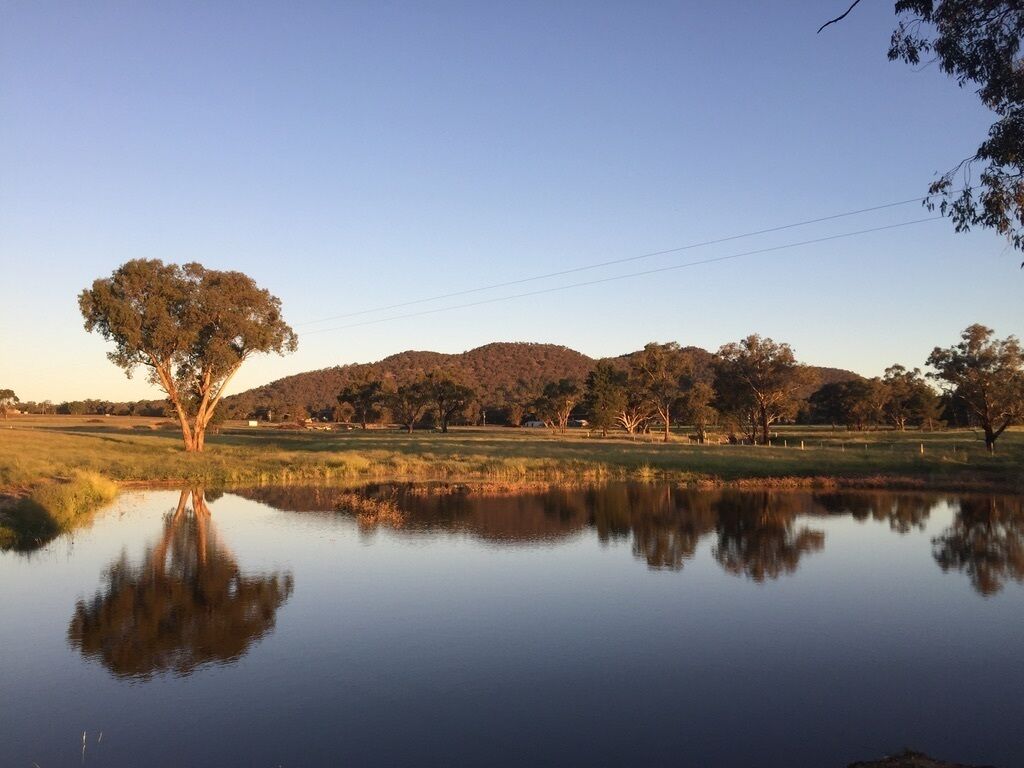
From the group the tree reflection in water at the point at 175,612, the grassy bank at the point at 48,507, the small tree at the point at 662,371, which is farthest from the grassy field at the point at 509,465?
the small tree at the point at 662,371

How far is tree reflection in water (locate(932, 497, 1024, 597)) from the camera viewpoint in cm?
2081

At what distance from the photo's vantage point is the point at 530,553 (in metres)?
23.5

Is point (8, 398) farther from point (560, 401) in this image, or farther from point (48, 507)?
point (48, 507)

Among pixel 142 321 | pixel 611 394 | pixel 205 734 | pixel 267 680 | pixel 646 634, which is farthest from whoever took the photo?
pixel 611 394

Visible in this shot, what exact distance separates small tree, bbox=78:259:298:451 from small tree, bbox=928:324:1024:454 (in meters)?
50.1

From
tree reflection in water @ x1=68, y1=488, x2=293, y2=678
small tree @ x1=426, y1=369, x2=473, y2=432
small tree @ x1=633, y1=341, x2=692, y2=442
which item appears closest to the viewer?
tree reflection in water @ x1=68, y1=488, x2=293, y2=678

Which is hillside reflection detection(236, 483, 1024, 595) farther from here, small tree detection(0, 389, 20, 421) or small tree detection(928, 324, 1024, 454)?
small tree detection(0, 389, 20, 421)

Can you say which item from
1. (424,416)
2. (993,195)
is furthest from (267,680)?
(424,416)

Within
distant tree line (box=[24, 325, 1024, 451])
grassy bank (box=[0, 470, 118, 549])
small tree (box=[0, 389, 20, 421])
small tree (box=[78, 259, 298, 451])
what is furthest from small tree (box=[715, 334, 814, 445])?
small tree (box=[0, 389, 20, 421])

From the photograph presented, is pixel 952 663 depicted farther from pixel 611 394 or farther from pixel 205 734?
pixel 611 394

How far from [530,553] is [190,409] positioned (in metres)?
58.3

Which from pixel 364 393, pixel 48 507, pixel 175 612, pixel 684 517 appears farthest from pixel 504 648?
pixel 364 393

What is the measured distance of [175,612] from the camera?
1547cm

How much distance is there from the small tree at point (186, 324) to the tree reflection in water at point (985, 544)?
46508mm
